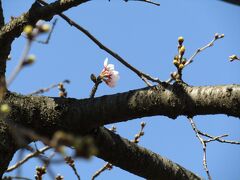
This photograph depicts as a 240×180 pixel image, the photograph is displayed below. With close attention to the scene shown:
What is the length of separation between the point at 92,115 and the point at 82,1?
0.56m

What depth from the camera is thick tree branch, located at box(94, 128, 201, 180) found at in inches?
76.5

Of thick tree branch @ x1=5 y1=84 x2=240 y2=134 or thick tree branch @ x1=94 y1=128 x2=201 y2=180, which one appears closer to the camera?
thick tree branch @ x1=5 y1=84 x2=240 y2=134

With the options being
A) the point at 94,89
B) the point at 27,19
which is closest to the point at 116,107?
the point at 94,89

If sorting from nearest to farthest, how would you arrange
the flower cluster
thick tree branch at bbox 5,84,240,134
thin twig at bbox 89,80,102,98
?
thick tree branch at bbox 5,84,240,134
thin twig at bbox 89,80,102,98
the flower cluster

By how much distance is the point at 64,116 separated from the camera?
6.21ft

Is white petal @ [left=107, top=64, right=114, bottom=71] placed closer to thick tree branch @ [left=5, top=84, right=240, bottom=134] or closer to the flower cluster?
the flower cluster

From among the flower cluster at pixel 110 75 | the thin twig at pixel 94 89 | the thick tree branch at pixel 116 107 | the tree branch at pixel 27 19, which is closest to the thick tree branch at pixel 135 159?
the thick tree branch at pixel 116 107

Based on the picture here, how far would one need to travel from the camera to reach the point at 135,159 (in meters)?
2.00

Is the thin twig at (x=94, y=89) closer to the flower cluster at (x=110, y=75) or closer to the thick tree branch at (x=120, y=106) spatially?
the thick tree branch at (x=120, y=106)

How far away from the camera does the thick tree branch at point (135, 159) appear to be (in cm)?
194

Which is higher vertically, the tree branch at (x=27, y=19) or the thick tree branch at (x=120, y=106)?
the tree branch at (x=27, y=19)

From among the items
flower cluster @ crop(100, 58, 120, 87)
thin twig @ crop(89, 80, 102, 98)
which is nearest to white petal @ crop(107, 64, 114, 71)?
flower cluster @ crop(100, 58, 120, 87)

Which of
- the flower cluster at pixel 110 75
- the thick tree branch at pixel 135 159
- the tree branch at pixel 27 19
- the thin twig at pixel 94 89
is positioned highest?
the flower cluster at pixel 110 75

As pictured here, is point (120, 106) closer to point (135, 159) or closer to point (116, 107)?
point (116, 107)
